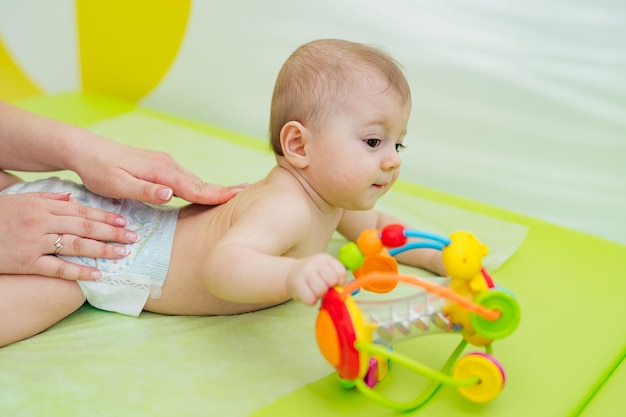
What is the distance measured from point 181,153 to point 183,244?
64cm

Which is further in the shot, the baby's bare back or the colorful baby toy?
the baby's bare back

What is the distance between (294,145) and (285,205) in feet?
0.36

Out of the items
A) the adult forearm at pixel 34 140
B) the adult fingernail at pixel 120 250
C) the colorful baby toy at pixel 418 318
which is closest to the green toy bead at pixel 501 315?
the colorful baby toy at pixel 418 318

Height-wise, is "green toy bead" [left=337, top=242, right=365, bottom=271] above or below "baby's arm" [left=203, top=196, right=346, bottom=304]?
above

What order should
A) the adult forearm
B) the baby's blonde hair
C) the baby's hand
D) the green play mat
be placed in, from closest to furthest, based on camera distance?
the baby's hand → the green play mat → the baby's blonde hair → the adult forearm

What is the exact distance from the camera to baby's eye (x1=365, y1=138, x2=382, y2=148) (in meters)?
1.14

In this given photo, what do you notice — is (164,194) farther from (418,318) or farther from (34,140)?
(418,318)

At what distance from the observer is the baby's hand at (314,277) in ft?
2.98

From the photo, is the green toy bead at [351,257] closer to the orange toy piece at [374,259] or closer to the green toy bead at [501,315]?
the orange toy piece at [374,259]

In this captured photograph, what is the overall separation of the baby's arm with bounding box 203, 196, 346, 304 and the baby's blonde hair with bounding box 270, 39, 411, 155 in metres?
0.13

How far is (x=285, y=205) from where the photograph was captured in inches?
43.3

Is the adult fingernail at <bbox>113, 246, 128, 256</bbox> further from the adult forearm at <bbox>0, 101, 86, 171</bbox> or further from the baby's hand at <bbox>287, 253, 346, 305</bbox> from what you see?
the baby's hand at <bbox>287, 253, 346, 305</bbox>

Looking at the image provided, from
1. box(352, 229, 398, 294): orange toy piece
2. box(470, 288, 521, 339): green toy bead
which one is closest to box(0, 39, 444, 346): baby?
box(352, 229, 398, 294): orange toy piece

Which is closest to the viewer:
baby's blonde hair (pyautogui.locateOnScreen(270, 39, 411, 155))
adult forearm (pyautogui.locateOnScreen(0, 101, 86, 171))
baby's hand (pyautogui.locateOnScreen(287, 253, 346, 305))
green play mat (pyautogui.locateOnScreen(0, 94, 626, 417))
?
baby's hand (pyautogui.locateOnScreen(287, 253, 346, 305))
